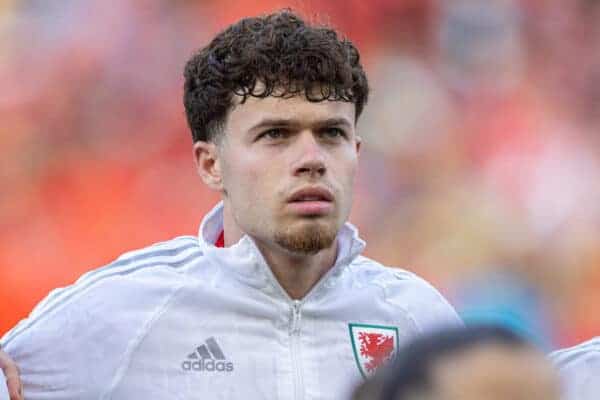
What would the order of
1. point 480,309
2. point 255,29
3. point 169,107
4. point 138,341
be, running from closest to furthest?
point 138,341 < point 255,29 < point 480,309 < point 169,107

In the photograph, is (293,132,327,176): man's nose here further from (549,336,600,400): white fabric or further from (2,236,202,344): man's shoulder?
(549,336,600,400): white fabric

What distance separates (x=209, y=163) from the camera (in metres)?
3.04

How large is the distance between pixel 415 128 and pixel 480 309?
1323 millimetres

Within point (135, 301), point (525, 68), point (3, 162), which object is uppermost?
point (525, 68)

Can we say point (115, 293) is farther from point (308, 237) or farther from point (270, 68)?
point (270, 68)

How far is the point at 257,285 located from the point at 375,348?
1.06 ft

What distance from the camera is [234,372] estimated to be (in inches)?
107

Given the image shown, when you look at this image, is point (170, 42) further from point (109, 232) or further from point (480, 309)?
point (480, 309)

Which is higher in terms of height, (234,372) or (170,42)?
(170,42)

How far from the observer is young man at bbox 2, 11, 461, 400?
2688 mm

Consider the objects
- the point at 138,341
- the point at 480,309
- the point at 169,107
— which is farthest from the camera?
the point at 169,107

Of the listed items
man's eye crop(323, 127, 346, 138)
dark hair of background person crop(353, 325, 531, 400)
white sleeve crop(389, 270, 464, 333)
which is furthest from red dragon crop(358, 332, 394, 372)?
dark hair of background person crop(353, 325, 531, 400)

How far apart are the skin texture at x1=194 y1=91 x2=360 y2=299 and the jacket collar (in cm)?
3

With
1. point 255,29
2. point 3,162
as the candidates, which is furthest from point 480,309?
point 255,29
